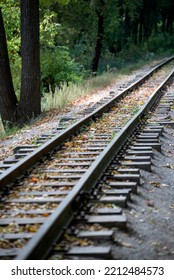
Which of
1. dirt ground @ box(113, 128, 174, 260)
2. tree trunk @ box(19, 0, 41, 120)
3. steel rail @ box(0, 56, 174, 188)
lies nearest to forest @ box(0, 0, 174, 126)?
tree trunk @ box(19, 0, 41, 120)

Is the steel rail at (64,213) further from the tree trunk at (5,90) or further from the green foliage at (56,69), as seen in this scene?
the green foliage at (56,69)

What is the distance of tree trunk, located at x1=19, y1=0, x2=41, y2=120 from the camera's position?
1384 centimetres

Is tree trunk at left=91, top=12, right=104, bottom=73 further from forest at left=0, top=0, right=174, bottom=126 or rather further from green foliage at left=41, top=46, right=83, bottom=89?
green foliage at left=41, top=46, right=83, bottom=89

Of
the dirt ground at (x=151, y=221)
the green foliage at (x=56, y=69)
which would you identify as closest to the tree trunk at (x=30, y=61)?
the green foliage at (x=56, y=69)

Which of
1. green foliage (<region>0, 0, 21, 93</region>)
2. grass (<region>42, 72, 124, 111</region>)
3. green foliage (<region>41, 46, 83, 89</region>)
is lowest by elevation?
grass (<region>42, 72, 124, 111</region>)

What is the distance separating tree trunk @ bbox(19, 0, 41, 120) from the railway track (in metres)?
3.70

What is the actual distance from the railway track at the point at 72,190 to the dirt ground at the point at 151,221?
125mm

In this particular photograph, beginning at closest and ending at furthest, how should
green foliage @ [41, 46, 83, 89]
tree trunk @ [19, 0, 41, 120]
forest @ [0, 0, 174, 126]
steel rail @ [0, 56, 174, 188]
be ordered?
1. steel rail @ [0, 56, 174, 188]
2. tree trunk @ [19, 0, 41, 120]
3. forest @ [0, 0, 174, 126]
4. green foliage @ [41, 46, 83, 89]

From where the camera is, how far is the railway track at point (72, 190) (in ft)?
15.6

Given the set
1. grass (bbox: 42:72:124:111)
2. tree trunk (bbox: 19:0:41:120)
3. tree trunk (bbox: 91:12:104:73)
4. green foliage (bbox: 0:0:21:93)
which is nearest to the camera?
tree trunk (bbox: 19:0:41:120)

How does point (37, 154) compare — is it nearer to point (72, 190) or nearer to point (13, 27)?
point (72, 190)
